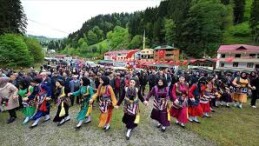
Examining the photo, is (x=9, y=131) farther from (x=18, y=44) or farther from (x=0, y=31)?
(x=0, y=31)

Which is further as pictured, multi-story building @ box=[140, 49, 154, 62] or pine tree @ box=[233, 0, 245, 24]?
pine tree @ box=[233, 0, 245, 24]

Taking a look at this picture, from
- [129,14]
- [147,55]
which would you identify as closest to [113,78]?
[147,55]

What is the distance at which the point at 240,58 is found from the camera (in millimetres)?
35656

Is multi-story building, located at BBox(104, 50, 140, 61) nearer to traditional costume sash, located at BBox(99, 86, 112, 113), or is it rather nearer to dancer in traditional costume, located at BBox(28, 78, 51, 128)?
dancer in traditional costume, located at BBox(28, 78, 51, 128)

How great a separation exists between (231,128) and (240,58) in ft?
112

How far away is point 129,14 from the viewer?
16500 centimetres

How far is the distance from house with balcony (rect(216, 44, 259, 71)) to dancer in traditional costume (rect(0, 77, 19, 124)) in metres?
35.4

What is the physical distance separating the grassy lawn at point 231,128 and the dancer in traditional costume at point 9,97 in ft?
21.9

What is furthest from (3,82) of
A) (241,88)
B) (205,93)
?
(241,88)

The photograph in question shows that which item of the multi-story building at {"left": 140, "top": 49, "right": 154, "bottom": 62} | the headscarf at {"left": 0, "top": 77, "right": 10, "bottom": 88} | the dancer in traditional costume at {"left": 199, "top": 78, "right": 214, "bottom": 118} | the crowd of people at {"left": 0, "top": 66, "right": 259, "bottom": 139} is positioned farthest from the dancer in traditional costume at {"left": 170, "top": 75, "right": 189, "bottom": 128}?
the multi-story building at {"left": 140, "top": 49, "right": 154, "bottom": 62}

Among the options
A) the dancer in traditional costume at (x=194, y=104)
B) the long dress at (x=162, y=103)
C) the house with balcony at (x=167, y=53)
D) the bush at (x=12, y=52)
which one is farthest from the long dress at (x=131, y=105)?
the house with balcony at (x=167, y=53)

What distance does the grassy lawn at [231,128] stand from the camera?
5.83 meters

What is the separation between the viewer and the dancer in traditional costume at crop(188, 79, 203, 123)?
7.06 meters

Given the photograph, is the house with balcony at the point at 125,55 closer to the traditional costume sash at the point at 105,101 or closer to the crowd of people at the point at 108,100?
the crowd of people at the point at 108,100
